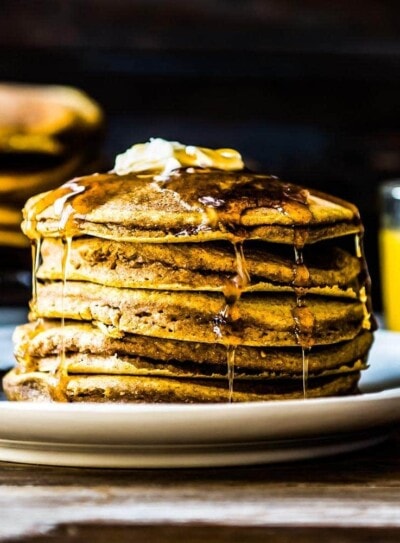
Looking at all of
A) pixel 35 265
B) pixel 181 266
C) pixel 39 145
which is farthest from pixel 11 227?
pixel 181 266

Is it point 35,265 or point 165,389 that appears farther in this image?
point 35,265

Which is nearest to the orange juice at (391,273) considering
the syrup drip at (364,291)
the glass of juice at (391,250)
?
the glass of juice at (391,250)

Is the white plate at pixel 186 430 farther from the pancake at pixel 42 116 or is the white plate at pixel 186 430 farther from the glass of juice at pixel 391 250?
the pancake at pixel 42 116

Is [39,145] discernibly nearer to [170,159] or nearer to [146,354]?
[170,159]

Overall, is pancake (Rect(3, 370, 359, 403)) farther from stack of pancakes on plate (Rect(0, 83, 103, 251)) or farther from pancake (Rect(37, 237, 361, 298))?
stack of pancakes on plate (Rect(0, 83, 103, 251))

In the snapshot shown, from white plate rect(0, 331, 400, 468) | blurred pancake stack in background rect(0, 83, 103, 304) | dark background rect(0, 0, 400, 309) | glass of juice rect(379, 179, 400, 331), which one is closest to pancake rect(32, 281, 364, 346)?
white plate rect(0, 331, 400, 468)
